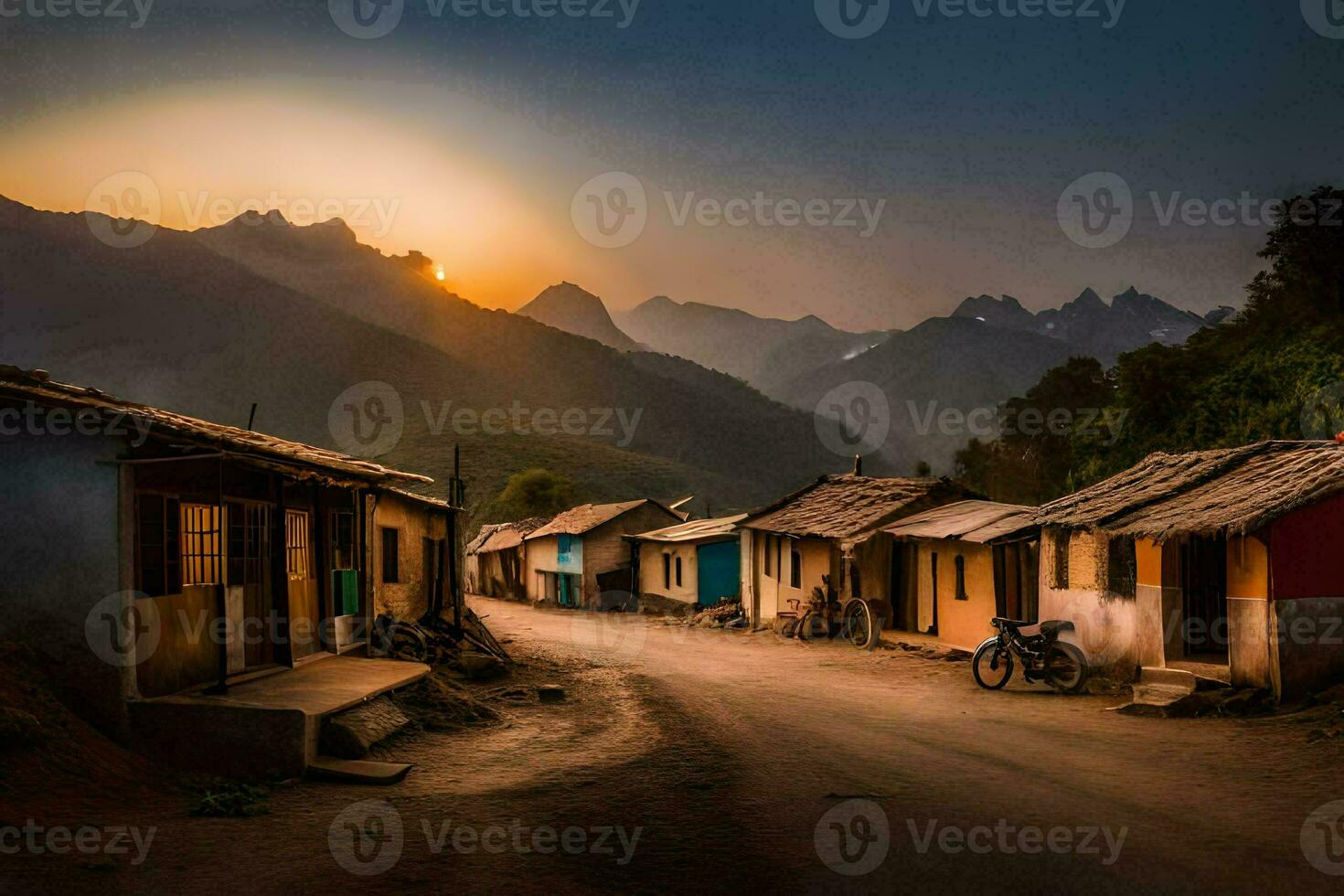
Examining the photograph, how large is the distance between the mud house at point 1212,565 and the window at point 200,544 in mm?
13148

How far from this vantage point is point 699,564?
129 feet

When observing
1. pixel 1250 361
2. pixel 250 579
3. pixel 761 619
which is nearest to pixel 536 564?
pixel 761 619

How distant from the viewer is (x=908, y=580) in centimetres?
2619

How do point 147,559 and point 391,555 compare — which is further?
point 391,555

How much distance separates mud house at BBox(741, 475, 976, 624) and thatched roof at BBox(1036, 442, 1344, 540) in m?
7.61

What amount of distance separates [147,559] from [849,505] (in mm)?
21728

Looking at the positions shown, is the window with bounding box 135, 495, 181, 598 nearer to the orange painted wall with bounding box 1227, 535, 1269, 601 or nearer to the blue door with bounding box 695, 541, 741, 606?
the orange painted wall with bounding box 1227, 535, 1269, 601

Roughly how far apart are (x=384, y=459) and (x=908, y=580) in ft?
217

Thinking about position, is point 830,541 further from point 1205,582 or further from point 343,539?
point 343,539

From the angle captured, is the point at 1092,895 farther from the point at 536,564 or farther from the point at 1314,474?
the point at 536,564

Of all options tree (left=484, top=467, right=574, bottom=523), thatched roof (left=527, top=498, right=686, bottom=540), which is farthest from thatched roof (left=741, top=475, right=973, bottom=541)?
tree (left=484, top=467, right=574, bottom=523)

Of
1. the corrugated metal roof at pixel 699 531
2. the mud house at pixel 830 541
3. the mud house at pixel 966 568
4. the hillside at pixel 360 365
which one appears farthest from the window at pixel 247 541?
the hillside at pixel 360 365

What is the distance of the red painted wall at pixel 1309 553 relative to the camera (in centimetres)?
1363

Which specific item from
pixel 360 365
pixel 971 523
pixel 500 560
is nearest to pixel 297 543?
pixel 971 523
